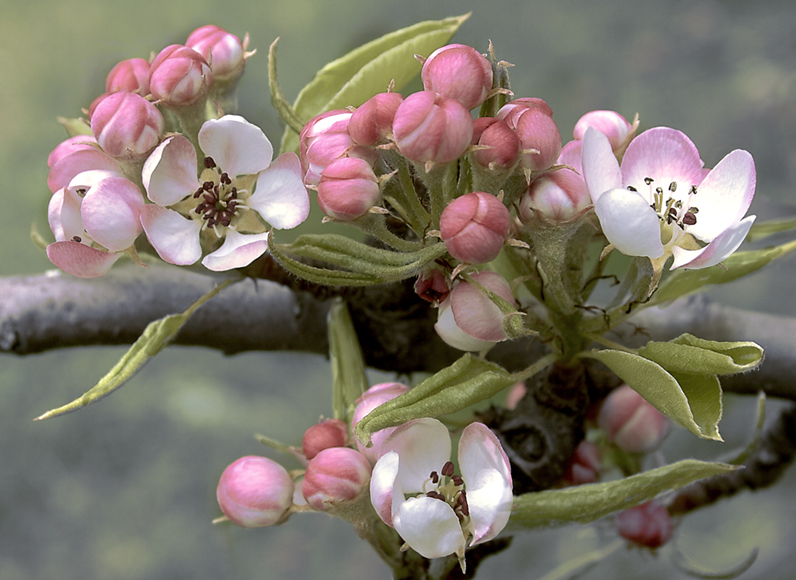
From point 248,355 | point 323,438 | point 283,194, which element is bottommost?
point 248,355

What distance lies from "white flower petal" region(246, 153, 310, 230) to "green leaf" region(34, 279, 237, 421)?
5cm

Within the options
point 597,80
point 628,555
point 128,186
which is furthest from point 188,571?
point 597,80

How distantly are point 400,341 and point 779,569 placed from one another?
1.52 feet

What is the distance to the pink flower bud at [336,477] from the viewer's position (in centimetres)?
31

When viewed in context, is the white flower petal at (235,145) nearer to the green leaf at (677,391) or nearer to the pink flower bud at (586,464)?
the green leaf at (677,391)

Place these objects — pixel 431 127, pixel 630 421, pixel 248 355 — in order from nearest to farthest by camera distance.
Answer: pixel 431 127 → pixel 630 421 → pixel 248 355

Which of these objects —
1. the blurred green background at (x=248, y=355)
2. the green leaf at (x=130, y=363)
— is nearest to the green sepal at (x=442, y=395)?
the green leaf at (x=130, y=363)

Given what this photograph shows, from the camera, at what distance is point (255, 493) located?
332 mm

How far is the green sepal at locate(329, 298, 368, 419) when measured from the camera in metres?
0.39

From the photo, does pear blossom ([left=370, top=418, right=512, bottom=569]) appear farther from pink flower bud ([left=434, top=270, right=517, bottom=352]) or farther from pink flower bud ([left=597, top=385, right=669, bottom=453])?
pink flower bud ([left=597, top=385, right=669, bottom=453])

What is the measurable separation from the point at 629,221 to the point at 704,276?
0.37ft

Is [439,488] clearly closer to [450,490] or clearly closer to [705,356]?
[450,490]

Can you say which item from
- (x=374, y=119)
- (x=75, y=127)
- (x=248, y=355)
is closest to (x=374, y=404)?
(x=374, y=119)

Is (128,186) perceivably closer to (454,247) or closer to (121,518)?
(454,247)
